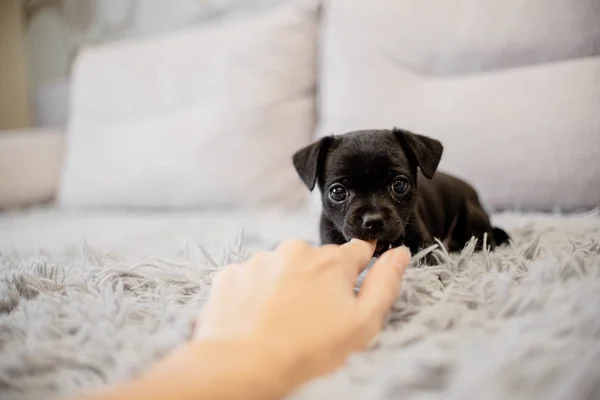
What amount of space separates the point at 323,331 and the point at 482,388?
A: 180mm

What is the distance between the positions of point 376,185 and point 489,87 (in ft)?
2.06

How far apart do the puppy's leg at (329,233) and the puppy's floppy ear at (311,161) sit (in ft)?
0.45

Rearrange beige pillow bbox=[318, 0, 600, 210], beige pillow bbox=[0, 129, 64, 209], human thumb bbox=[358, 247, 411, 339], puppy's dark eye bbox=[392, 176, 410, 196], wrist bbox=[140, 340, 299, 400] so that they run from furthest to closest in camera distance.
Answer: beige pillow bbox=[0, 129, 64, 209], beige pillow bbox=[318, 0, 600, 210], puppy's dark eye bbox=[392, 176, 410, 196], human thumb bbox=[358, 247, 411, 339], wrist bbox=[140, 340, 299, 400]

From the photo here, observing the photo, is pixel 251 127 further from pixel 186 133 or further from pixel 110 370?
pixel 110 370

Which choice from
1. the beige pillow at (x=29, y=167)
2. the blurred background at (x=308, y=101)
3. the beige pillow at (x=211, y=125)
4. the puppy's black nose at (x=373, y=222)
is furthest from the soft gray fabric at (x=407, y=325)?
the beige pillow at (x=29, y=167)

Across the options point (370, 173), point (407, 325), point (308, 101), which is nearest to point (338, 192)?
point (370, 173)

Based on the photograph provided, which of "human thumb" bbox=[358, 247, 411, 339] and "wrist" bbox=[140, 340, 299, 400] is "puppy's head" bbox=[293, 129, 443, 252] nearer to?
"human thumb" bbox=[358, 247, 411, 339]

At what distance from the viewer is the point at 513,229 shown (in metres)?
1.24

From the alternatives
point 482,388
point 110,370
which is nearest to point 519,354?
point 482,388

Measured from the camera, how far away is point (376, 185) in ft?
3.79

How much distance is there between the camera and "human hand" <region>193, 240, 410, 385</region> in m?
0.54

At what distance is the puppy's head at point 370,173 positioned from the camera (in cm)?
110

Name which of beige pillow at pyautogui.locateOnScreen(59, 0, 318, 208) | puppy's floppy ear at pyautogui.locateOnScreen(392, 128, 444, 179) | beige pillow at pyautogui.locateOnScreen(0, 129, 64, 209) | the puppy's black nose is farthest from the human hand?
beige pillow at pyautogui.locateOnScreen(0, 129, 64, 209)

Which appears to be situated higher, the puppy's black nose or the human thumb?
the human thumb
